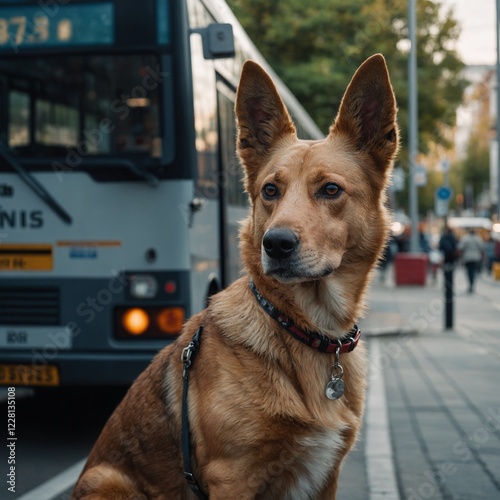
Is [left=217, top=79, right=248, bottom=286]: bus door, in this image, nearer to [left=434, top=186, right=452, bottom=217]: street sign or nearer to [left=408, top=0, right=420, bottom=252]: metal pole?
[left=408, top=0, right=420, bottom=252]: metal pole

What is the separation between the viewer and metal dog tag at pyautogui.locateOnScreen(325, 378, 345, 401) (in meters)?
3.71

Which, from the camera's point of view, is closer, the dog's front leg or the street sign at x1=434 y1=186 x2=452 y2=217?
the dog's front leg

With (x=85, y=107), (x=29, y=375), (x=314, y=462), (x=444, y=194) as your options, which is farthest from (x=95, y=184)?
(x=444, y=194)

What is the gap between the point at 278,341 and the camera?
3.75 metres

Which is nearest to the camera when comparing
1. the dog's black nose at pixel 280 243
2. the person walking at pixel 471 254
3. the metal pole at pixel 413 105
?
the dog's black nose at pixel 280 243

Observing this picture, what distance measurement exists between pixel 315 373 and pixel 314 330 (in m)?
0.18

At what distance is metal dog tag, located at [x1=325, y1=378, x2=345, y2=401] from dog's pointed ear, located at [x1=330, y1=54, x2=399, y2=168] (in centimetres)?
93

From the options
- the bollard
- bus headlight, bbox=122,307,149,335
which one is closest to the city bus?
bus headlight, bbox=122,307,149,335

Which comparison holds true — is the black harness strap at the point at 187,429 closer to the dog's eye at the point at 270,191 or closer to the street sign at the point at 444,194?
the dog's eye at the point at 270,191

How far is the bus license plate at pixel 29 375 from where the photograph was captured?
7066mm

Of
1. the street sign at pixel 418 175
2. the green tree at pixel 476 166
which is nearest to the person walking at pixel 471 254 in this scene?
the street sign at pixel 418 175

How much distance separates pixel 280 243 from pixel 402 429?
4456 millimetres

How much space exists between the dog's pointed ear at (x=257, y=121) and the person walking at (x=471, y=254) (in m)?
25.1

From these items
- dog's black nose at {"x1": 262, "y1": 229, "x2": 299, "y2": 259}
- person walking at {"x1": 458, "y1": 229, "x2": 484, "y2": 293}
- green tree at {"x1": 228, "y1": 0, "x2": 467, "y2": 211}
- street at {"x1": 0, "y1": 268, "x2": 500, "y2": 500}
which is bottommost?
person walking at {"x1": 458, "y1": 229, "x2": 484, "y2": 293}
